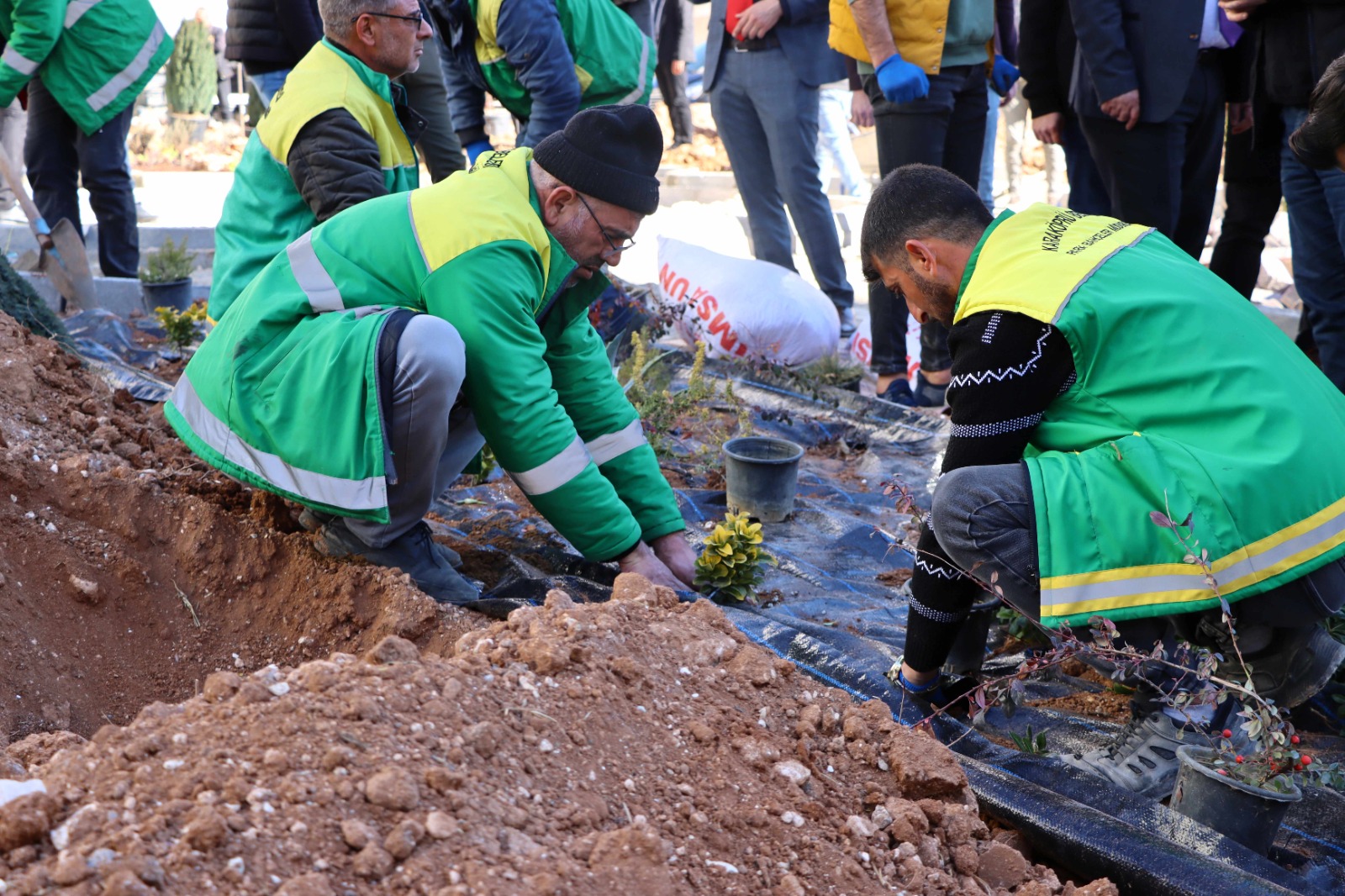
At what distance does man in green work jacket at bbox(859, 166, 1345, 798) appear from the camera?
1969 mm

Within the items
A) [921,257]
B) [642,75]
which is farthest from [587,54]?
[921,257]

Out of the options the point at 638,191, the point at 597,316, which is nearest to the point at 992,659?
the point at 638,191

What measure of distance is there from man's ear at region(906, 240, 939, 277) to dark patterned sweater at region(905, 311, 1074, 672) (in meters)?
0.20

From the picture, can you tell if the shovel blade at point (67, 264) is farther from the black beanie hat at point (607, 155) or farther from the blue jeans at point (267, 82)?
the black beanie hat at point (607, 155)

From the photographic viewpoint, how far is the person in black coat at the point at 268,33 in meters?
4.48

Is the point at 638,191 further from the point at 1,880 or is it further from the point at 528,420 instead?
the point at 1,880

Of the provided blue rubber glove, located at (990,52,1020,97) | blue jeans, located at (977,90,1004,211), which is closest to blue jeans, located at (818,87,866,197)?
blue jeans, located at (977,90,1004,211)

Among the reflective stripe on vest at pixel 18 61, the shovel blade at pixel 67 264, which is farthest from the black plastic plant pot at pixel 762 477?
the reflective stripe on vest at pixel 18 61

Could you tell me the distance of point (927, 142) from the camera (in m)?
4.38

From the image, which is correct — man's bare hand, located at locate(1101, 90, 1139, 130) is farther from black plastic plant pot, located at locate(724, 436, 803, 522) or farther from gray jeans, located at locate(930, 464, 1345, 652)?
gray jeans, located at locate(930, 464, 1345, 652)

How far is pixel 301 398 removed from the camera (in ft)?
8.05

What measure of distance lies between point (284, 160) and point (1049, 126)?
292cm

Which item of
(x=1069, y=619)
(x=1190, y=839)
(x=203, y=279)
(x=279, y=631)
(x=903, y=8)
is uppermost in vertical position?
(x=903, y=8)

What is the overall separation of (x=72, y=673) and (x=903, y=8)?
362 cm
